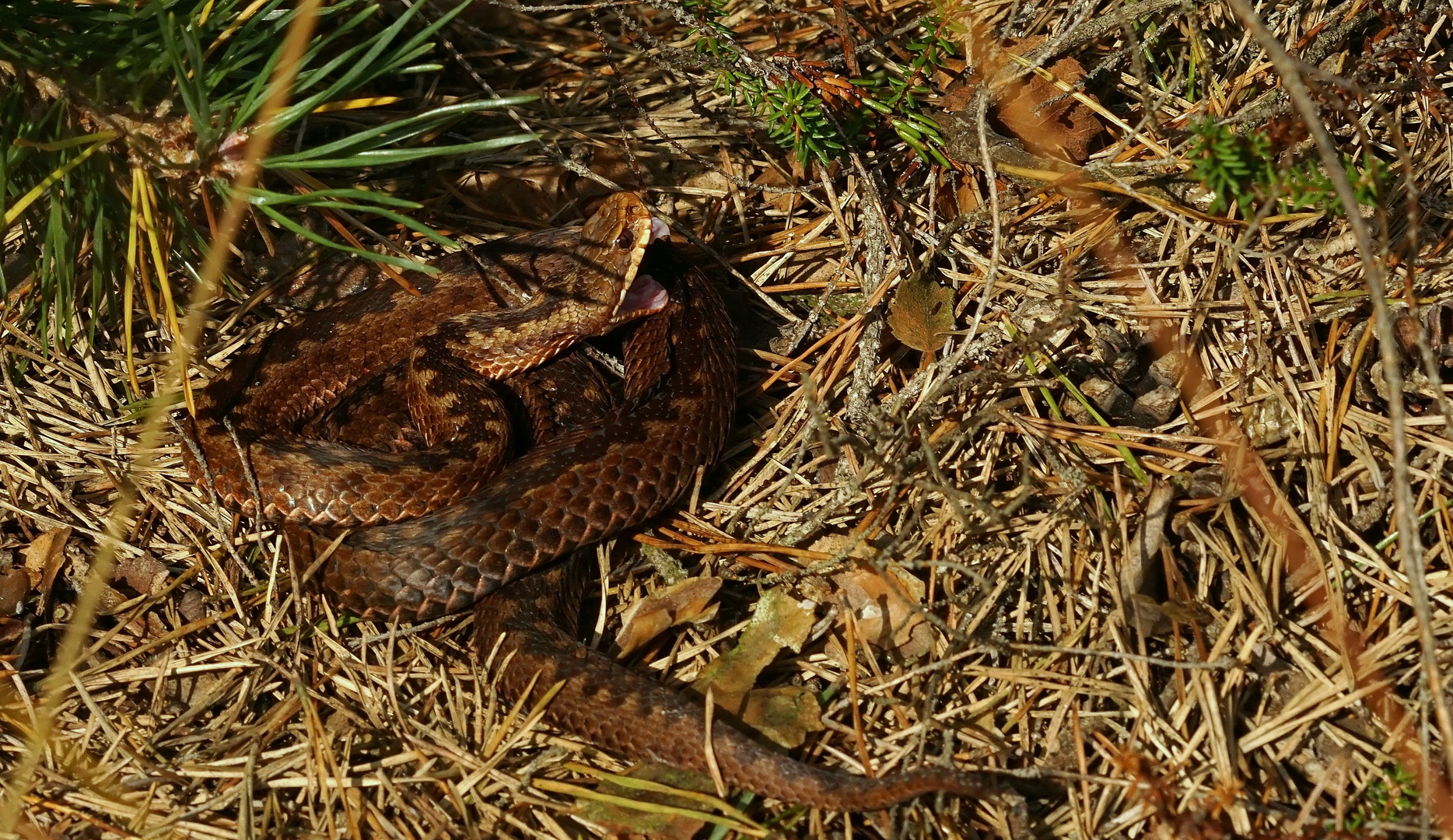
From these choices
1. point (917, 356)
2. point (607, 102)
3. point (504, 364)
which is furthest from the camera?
point (607, 102)

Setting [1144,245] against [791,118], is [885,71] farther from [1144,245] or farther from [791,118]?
[1144,245]

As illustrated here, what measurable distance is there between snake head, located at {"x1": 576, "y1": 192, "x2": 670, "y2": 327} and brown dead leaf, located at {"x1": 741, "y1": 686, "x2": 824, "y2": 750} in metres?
1.92

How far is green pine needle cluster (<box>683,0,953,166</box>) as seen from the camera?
166 inches

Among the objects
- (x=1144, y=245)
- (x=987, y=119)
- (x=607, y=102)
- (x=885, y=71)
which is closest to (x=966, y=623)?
(x=1144, y=245)

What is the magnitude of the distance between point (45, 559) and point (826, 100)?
3576 millimetres

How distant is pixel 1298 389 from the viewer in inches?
149

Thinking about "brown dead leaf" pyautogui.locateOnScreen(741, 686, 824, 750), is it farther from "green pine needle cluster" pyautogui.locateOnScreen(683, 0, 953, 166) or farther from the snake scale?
"green pine needle cluster" pyautogui.locateOnScreen(683, 0, 953, 166)

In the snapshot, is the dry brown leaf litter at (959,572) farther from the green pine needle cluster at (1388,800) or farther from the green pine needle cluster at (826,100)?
the green pine needle cluster at (826,100)

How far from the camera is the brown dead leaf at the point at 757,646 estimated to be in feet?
11.6

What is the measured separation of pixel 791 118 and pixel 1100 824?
2.73 m

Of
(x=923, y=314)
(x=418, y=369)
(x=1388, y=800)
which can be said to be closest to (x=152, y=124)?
(x=418, y=369)

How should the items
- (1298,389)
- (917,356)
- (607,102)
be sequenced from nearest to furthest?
1. (1298,389)
2. (917,356)
3. (607,102)

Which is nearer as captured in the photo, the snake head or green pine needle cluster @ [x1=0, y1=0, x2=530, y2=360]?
green pine needle cluster @ [x1=0, y1=0, x2=530, y2=360]

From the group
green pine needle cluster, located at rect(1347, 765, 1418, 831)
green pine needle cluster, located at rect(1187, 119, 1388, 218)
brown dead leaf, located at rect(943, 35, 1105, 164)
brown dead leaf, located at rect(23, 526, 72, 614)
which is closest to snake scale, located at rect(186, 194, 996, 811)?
brown dead leaf, located at rect(23, 526, 72, 614)
